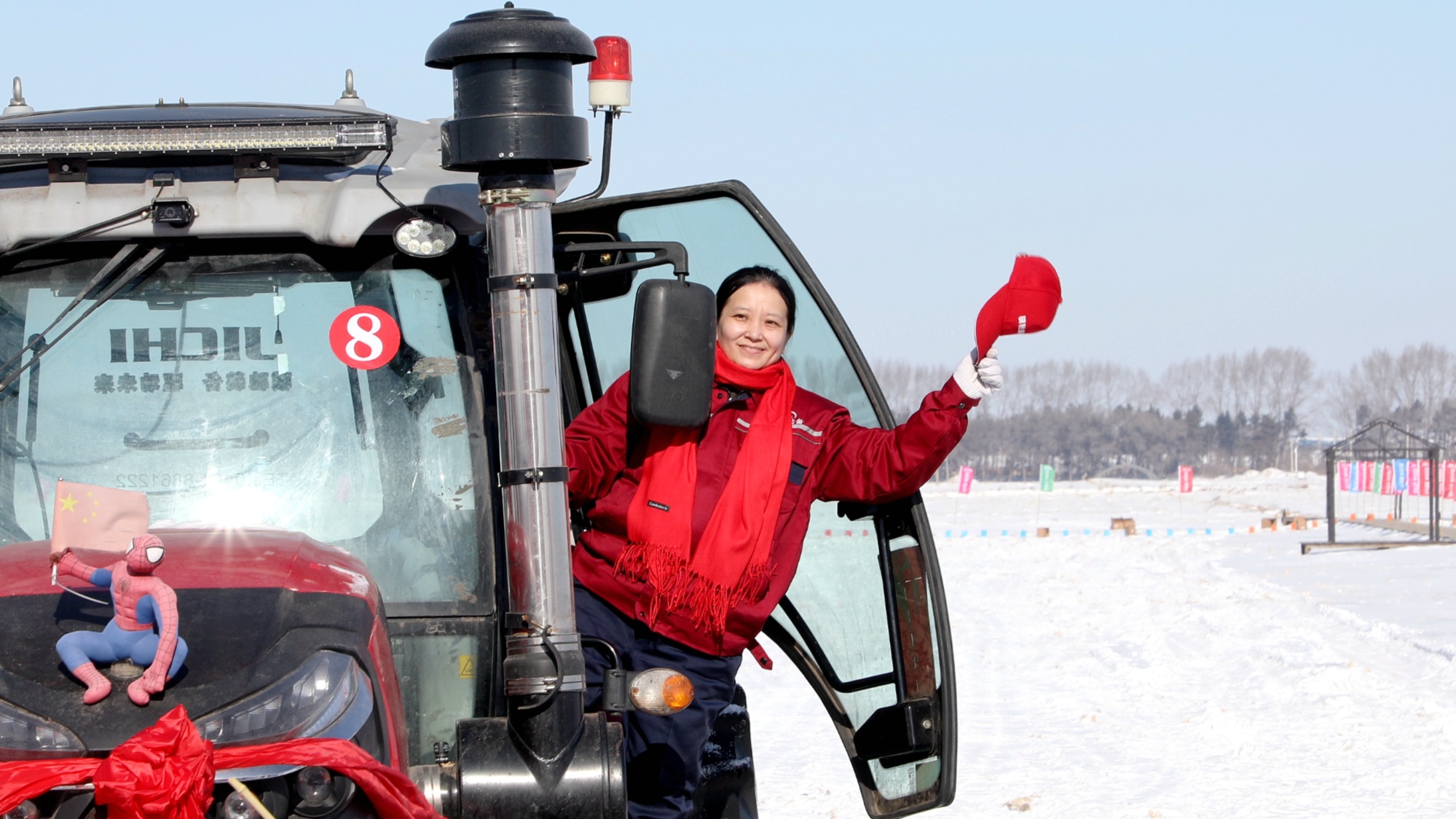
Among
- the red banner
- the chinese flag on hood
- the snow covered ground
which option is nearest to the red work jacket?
the chinese flag on hood

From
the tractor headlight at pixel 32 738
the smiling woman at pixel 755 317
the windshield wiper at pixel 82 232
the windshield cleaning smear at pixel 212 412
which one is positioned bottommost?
the tractor headlight at pixel 32 738

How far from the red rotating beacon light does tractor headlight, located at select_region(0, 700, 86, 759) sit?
57.0 inches

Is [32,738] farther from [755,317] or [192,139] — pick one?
[755,317]

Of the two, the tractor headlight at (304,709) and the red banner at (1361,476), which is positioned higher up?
the tractor headlight at (304,709)

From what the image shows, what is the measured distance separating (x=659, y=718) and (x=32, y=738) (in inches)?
52.7

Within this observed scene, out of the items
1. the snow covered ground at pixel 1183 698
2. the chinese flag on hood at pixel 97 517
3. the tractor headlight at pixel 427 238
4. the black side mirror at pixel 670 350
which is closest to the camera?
the chinese flag on hood at pixel 97 517

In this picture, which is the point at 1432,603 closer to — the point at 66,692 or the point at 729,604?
the point at 729,604

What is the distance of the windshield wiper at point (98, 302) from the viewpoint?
121 inches

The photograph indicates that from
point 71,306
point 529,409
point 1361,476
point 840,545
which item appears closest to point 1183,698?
point 840,545

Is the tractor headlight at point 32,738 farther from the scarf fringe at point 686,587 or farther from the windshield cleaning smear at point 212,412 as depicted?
the scarf fringe at point 686,587

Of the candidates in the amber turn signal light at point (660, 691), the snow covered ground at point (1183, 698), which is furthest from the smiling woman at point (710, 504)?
the snow covered ground at point (1183, 698)

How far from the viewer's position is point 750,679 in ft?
31.0

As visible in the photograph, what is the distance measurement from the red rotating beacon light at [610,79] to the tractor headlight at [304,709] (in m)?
1.16

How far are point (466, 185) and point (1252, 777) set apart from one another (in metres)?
4.64
